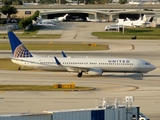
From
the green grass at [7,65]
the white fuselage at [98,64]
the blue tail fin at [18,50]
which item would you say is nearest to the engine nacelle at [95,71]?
the white fuselage at [98,64]

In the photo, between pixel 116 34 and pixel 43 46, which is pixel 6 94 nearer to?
pixel 43 46

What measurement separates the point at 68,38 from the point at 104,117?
9996 cm

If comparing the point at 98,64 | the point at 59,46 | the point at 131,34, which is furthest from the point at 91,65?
the point at 131,34

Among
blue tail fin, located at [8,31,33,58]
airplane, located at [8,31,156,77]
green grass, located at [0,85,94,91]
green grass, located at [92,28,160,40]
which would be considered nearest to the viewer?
green grass, located at [0,85,94,91]

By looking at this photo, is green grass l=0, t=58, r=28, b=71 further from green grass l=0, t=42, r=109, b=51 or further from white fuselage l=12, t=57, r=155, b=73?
green grass l=0, t=42, r=109, b=51

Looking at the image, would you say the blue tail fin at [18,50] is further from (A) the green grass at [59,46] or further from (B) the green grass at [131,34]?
(B) the green grass at [131,34]

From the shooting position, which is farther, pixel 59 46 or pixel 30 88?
pixel 59 46

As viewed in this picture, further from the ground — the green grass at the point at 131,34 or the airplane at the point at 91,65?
the airplane at the point at 91,65

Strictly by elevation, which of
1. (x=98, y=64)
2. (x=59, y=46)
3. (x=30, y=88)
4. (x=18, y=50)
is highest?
(x=18, y=50)

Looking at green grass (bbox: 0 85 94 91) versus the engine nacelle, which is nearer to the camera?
green grass (bbox: 0 85 94 91)

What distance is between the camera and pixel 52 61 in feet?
239

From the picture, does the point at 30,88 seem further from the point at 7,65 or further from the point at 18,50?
the point at 7,65

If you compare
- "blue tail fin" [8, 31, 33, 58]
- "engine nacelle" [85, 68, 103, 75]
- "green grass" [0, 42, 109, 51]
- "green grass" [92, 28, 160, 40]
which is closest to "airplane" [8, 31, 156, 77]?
"engine nacelle" [85, 68, 103, 75]

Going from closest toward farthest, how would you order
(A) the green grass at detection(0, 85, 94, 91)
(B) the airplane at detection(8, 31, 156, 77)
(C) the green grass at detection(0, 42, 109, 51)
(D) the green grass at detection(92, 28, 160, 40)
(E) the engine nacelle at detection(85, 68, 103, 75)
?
1. (A) the green grass at detection(0, 85, 94, 91)
2. (B) the airplane at detection(8, 31, 156, 77)
3. (E) the engine nacelle at detection(85, 68, 103, 75)
4. (C) the green grass at detection(0, 42, 109, 51)
5. (D) the green grass at detection(92, 28, 160, 40)
